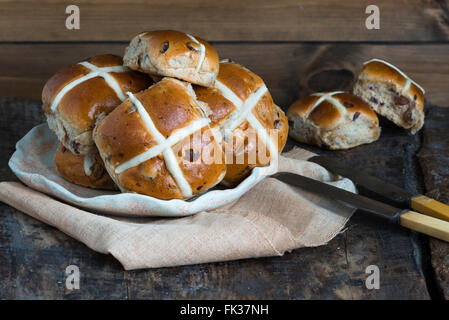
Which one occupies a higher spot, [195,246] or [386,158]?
[386,158]

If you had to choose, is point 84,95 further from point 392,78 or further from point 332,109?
point 392,78

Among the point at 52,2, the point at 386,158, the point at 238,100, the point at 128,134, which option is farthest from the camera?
the point at 52,2

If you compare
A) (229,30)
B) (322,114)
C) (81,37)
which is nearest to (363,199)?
(322,114)

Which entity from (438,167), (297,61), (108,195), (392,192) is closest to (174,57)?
(108,195)

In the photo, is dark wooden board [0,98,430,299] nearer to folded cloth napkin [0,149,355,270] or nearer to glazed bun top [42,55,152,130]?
folded cloth napkin [0,149,355,270]

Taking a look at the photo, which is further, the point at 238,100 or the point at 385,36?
the point at 385,36

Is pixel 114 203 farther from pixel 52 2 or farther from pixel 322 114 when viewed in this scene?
pixel 52 2
